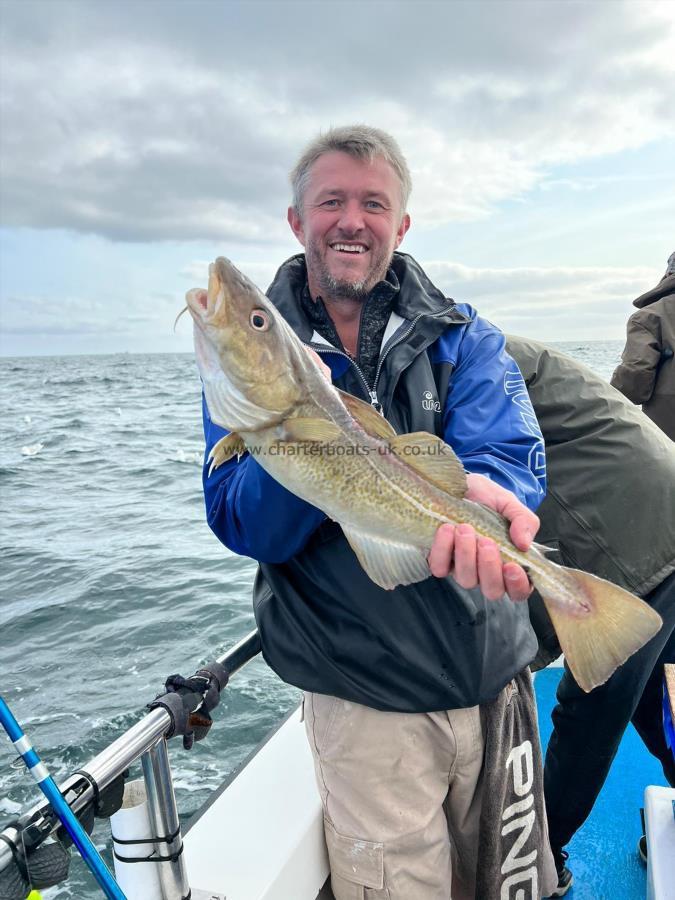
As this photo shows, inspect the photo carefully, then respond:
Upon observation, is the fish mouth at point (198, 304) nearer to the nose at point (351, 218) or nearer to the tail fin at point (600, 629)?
the nose at point (351, 218)

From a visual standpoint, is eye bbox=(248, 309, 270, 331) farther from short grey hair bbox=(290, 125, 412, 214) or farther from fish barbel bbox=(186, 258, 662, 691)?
short grey hair bbox=(290, 125, 412, 214)

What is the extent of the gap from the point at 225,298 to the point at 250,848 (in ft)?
7.56

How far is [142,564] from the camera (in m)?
11.5

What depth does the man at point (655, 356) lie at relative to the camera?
5.54m

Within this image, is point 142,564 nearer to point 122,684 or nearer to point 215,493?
point 122,684

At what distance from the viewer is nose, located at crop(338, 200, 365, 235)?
288cm

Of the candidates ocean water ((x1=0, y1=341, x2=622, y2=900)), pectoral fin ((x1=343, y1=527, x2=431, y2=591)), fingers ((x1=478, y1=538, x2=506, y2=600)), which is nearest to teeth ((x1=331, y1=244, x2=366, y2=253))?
pectoral fin ((x1=343, y1=527, x2=431, y2=591))

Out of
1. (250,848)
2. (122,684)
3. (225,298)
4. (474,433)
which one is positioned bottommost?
(122,684)

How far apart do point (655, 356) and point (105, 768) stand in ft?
17.0

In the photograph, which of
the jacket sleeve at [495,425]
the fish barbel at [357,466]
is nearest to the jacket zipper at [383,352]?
the jacket sleeve at [495,425]

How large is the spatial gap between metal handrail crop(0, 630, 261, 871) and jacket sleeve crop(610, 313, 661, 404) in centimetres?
465

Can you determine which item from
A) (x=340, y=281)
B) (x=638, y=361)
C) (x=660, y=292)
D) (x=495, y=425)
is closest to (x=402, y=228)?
(x=340, y=281)

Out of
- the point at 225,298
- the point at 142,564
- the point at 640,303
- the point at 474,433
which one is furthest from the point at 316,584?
the point at 142,564

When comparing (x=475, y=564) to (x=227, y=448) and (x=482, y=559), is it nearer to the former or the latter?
(x=482, y=559)
